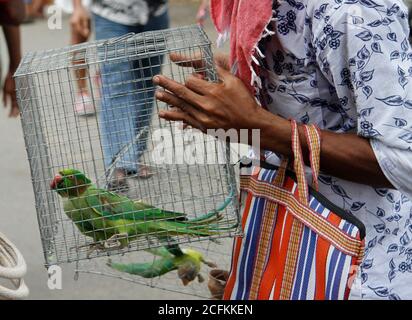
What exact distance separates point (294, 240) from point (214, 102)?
0.32 m

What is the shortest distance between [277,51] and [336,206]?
343mm

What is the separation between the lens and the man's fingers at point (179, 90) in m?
1.75

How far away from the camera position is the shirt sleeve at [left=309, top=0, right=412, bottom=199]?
167cm

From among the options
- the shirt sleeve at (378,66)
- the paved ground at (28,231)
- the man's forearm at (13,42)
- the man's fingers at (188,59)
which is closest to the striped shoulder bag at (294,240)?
the shirt sleeve at (378,66)

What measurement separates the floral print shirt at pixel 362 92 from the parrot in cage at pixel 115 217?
0.93ft

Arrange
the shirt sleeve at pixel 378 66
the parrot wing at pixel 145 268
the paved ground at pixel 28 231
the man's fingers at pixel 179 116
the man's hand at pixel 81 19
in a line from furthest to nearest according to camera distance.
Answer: the man's hand at pixel 81 19 → the paved ground at pixel 28 231 → the parrot wing at pixel 145 268 → the man's fingers at pixel 179 116 → the shirt sleeve at pixel 378 66

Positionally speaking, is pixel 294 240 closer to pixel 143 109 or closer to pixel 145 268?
pixel 145 268

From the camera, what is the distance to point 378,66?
1.67m

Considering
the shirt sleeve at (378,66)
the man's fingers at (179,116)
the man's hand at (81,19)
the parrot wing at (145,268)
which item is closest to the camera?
the shirt sleeve at (378,66)

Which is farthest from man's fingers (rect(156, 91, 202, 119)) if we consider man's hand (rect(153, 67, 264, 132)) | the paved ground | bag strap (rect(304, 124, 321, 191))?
the paved ground

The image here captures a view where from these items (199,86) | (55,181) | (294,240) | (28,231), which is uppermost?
(199,86)

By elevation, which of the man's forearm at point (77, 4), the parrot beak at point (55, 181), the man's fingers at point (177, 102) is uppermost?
the man's forearm at point (77, 4)

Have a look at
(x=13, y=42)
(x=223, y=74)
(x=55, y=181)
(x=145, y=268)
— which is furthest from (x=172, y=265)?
(x=13, y=42)

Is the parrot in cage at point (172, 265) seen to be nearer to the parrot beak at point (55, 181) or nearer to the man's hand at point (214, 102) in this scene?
the parrot beak at point (55, 181)
